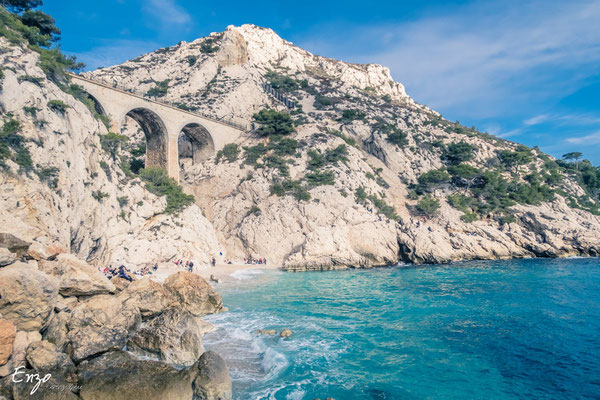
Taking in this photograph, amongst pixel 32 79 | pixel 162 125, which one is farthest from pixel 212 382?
pixel 162 125

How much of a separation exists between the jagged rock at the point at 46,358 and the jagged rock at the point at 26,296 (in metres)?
1.16

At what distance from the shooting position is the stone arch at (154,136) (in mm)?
35500

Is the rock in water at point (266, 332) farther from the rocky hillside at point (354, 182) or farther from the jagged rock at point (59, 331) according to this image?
the rocky hillside at point (354, 182)

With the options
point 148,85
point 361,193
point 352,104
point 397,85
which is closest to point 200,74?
point 148,85

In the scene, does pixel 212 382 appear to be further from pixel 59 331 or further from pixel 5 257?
pixel 5 257

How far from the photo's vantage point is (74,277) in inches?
460

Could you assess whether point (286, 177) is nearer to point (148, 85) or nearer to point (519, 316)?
point (519, 316)

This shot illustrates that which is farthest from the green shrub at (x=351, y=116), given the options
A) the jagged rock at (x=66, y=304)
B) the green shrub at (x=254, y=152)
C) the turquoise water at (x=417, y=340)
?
the jagged rock at (x=66, y=304)

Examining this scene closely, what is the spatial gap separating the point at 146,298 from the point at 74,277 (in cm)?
276

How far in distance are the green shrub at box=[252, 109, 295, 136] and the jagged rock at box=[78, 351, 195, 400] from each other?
133ft

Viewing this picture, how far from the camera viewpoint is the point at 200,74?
2272 inches

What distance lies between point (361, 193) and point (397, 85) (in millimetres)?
72934

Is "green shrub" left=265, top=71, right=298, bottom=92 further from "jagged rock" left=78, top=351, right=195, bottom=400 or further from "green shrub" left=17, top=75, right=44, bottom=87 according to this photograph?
"jagged rock" left=78, top=351, right=195, bottom=400

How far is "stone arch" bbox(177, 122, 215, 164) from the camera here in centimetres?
4244
